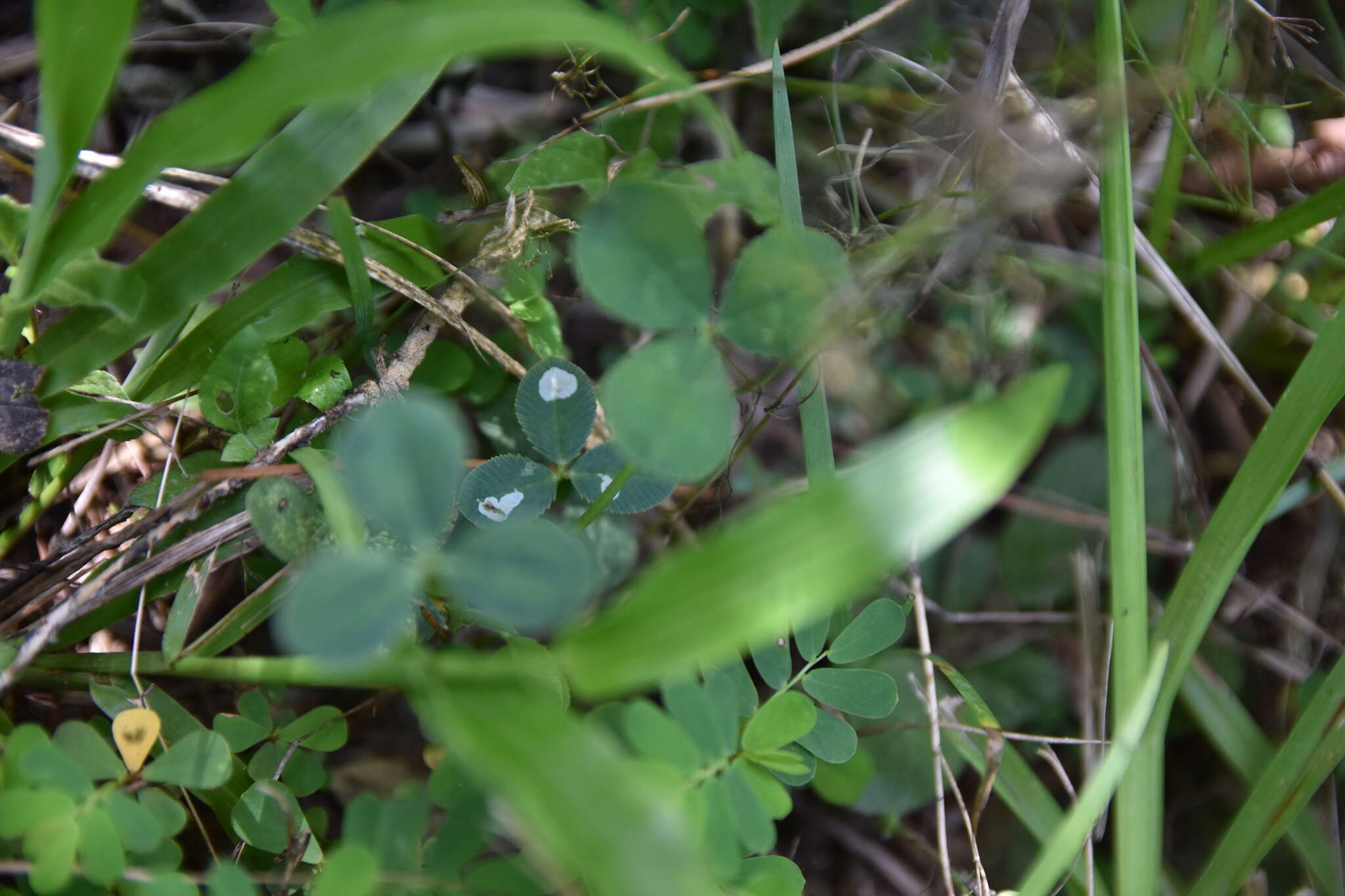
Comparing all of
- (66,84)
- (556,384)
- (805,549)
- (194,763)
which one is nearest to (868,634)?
(805,549)

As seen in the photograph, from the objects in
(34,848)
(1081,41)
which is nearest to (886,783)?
(34,848)

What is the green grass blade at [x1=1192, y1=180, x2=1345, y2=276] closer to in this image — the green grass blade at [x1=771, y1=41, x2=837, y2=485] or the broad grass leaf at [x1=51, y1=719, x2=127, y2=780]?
the green grass blade at [x1=771, y1=41, x2=837, y2=485]

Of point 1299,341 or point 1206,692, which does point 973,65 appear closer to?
point 1299,341

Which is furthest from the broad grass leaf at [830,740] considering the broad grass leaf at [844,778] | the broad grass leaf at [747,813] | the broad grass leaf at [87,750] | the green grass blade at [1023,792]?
the broad grass leaf at [87,750]

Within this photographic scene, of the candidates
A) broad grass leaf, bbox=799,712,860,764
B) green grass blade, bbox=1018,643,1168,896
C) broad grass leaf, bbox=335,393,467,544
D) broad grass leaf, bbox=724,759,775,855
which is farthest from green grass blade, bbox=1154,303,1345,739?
broad grass leaf, bbox=335,393,467,544

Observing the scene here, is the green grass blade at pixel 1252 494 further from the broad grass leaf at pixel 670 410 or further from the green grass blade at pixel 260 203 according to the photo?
the green grass blade at pixel 260 203
